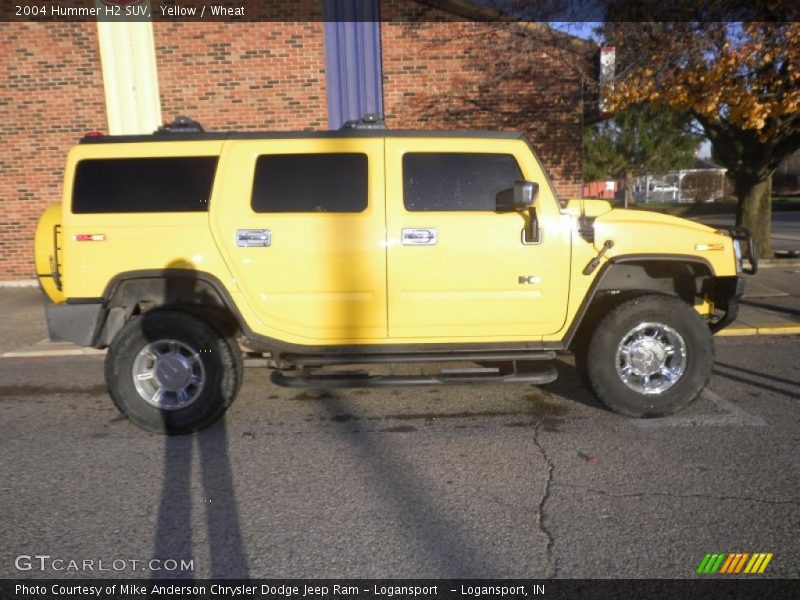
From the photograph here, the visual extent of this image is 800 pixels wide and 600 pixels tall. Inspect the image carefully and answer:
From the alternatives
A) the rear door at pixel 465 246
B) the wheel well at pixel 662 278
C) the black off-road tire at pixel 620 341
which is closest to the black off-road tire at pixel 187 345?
the rear door at pixel 465 246

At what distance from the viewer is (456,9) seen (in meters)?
10.7

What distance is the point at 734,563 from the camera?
273 cm

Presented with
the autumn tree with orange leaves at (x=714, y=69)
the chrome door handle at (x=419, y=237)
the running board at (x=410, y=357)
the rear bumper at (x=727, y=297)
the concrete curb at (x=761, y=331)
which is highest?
the autumn tree with orange leaves at (x=714, y=69)

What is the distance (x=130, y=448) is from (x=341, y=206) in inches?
90.4

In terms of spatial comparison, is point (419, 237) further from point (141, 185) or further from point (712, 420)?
point (712, 420)

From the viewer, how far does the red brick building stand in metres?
10.7

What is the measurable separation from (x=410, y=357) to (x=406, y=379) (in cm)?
17

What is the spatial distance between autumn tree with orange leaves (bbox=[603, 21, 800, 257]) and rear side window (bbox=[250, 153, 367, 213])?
6534 millimetres

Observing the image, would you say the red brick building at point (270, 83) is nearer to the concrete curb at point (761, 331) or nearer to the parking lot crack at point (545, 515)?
the concrete curb at point (761, 331)

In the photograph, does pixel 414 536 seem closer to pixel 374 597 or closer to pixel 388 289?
pixel 374 597

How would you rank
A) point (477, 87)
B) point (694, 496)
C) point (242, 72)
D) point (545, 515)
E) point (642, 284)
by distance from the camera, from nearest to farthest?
point (545, 515), point (694, 496), point (642, 284), point (242, 72), point (477, 87)

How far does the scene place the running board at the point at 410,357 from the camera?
4.37 metres

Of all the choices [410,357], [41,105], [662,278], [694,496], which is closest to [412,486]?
[410,357]

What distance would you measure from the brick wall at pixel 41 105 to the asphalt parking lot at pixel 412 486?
7435mm
